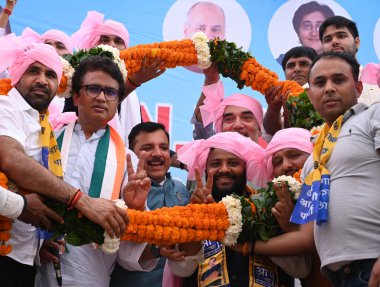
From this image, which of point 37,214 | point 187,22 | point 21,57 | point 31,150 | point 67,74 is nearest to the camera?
point 37,214

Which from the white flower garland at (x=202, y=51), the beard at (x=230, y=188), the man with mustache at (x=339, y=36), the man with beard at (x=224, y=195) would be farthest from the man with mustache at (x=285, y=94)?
the beard at (x=230, y=188)

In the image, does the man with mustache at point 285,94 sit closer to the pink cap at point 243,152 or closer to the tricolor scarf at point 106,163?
the pink cap at point 243,152

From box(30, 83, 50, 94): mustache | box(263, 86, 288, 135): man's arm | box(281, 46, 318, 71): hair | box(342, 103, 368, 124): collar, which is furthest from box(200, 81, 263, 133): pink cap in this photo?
box(342, 103, 368, 124): collar

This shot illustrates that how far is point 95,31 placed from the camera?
23.2 ft

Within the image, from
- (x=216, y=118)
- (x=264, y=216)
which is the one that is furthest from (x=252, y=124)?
(x=264, y=216)

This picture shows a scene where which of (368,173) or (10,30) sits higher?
(10,30)

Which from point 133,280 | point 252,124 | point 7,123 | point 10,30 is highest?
point 10,30

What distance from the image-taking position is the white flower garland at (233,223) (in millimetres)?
5039

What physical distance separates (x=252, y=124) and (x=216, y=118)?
332 millimetres

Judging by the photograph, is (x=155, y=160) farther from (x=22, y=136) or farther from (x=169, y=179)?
(x=22, y=136)

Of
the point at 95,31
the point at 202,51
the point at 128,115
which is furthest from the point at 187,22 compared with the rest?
the point at 202,51

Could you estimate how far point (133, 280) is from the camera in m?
5.50

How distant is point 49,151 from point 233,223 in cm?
125

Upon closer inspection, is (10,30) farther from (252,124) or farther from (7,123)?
(7,123)
